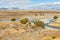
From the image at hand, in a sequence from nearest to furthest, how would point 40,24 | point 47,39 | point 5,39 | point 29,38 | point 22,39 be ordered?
point 5,39
point 22,39
point 29,38
point 47,39
point 40,24

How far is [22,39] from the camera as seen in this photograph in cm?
2677

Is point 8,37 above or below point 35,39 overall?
above

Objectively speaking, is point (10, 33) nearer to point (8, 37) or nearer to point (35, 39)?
point (8, 37)

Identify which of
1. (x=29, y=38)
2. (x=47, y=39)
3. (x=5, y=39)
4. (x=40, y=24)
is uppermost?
(x=5, y=39)

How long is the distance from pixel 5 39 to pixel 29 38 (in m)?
4.94

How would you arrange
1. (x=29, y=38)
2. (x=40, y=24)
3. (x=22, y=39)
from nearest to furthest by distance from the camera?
1. (x=22, y=39)
2. (x=29, y=38)
3. (x=40, y=24)

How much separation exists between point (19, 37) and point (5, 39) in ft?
9.30

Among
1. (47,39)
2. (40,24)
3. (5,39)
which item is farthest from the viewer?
(40,24)

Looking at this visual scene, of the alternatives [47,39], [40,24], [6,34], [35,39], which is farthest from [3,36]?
[40,24]

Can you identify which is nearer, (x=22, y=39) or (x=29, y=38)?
(x=22, y=39)

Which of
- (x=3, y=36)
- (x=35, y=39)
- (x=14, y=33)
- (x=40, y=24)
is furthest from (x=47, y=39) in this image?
(x=40, y=24)

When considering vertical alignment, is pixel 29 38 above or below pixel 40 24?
above

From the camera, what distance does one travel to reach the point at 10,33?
90.3ft

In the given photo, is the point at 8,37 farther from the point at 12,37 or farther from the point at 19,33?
the point at 19,33
